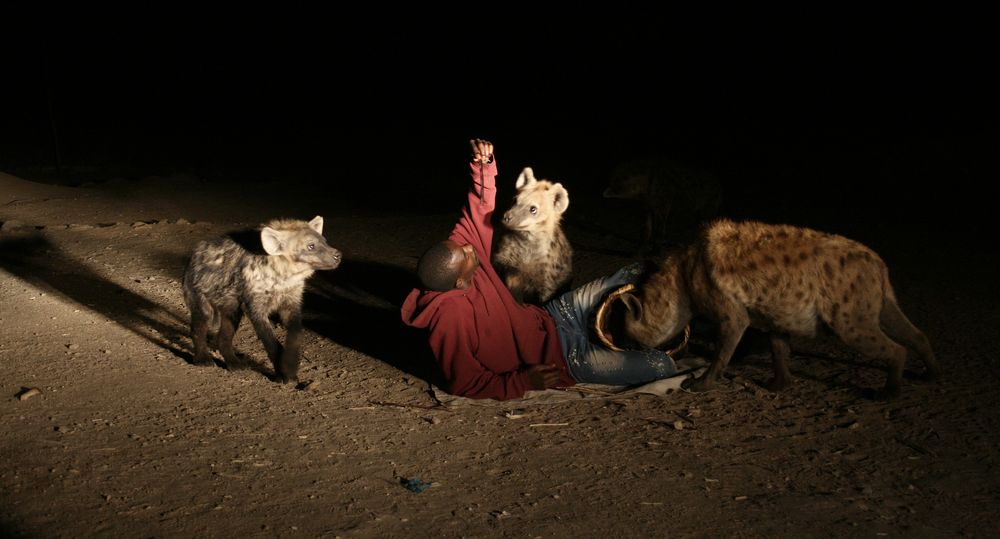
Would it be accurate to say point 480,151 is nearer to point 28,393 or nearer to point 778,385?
point 778,385

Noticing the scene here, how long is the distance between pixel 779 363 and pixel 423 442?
1428mm

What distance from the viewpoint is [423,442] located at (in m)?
3.32

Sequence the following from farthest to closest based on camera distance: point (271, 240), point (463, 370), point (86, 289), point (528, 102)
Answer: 1. point (528, 102)
2. point (86, 289)
3. point (271, 240)
4. point (463, 370)

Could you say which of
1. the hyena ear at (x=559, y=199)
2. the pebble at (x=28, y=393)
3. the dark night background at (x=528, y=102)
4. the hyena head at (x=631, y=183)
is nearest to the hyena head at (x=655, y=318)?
the hyena ear at (x=559, y=199)

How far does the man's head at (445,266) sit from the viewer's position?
3.74 meters

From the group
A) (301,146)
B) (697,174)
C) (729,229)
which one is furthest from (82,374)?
(301,146)

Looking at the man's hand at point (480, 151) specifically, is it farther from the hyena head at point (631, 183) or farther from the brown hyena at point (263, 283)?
the hyena head at point (631, 183)

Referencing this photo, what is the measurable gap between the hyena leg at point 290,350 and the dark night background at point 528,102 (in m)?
4.45

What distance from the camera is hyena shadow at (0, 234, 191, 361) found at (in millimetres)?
4621

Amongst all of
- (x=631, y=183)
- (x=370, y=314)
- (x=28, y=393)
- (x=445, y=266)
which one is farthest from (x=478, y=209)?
(x=631, y=183)

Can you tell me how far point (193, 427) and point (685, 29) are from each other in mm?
11374

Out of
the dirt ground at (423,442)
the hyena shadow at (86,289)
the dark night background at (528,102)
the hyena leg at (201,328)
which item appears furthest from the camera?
the dark night background at (528,102)

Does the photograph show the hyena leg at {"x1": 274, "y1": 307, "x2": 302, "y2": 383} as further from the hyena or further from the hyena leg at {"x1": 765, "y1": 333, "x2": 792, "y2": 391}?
the hyena

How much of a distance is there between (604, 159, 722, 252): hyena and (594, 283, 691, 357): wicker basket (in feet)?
8.28
